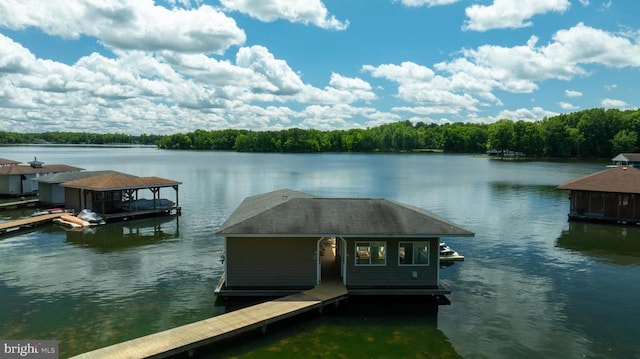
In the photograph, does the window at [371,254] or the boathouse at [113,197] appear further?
the boathouse at [113,197]

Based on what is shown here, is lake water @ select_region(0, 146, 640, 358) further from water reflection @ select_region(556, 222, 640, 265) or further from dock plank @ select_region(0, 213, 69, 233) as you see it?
dock plank @ select_region(0, 213, 69, 233)

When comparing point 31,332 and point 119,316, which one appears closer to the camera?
point 31,332

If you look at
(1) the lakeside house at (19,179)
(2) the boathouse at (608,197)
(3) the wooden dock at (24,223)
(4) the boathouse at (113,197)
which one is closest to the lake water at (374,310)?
(3) the wooden dock at (24,223)

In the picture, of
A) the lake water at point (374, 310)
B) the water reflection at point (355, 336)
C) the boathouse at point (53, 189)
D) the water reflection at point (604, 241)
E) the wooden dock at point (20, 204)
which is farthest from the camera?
the boathouse at point (53, 189)

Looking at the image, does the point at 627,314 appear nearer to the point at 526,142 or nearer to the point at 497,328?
the point at 497,328

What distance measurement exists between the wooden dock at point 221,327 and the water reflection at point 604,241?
20924 mm

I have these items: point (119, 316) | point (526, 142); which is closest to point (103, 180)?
point (119, 316)

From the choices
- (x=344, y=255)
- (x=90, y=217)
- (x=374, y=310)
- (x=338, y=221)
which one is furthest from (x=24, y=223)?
(x=374, y=310)

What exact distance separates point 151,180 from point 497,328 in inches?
1406

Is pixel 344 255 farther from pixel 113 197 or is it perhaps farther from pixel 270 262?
pixel 113 197

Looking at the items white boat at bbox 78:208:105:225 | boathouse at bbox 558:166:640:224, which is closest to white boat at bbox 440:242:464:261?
boathouse at bbox 558:166:640:224

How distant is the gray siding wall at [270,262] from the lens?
809 inches

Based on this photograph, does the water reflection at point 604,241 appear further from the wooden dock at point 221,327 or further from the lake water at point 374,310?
the wooden dock at point 221,327

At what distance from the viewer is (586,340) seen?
1750cm
